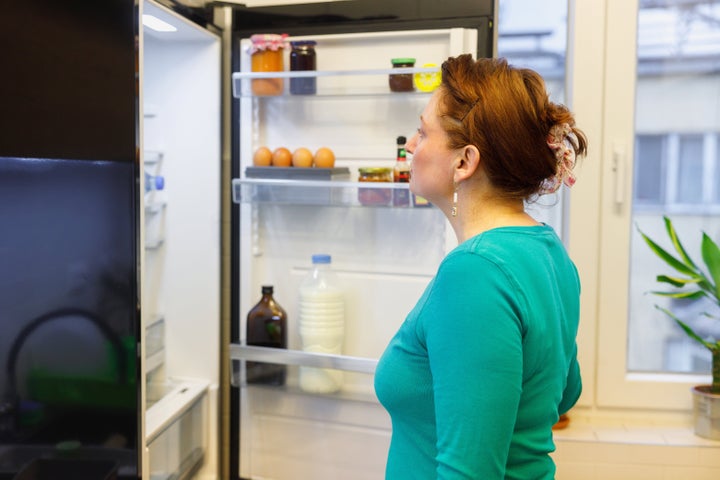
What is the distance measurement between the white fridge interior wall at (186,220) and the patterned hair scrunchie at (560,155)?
3.84 ft

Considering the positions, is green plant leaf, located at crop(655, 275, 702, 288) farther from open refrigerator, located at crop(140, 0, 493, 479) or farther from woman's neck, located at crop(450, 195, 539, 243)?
woman's neck, located at crop(450, 195, 539, 243)

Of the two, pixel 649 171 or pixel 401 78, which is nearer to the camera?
pixel 401 78

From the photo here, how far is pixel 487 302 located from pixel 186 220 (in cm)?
135

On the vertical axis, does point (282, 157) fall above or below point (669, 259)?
above

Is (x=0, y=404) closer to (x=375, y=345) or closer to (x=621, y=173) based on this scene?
(x=375, y=345)

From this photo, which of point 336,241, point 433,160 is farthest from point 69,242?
point 336,241

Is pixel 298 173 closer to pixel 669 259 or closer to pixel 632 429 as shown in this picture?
pixel 669 259

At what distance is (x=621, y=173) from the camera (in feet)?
6.82

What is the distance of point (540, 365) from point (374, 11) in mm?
1173

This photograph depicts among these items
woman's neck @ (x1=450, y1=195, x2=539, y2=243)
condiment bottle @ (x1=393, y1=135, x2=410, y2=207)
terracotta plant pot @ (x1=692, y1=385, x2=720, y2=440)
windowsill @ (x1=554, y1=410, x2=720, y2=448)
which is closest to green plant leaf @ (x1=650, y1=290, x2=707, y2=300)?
terracotta plant pot @ (x1=692, y1=385, x2=720, y2=440)

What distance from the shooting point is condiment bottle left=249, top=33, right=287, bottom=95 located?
6.24ft

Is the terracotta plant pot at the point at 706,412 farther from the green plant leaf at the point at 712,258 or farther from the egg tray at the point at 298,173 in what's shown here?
the egg tray at the point at 298,173

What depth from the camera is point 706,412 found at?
6.45 feet

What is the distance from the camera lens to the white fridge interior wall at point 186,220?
6.64 ft
